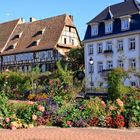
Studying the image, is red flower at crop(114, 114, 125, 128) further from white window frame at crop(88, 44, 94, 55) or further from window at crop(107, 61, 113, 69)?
white window frame at crop(88, 44, 94, 55)

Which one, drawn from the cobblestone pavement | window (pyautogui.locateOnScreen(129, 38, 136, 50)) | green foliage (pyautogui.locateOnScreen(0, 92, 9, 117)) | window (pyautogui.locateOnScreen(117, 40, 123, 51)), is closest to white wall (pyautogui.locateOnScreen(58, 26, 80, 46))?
window (pyautogui.locateOnScreen(117, 40, 123, 51))

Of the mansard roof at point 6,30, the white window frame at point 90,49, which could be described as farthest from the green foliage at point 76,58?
the mansard roof at point 6,30

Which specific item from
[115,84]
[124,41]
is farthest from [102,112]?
[124,41]

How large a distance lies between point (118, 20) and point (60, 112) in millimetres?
37764

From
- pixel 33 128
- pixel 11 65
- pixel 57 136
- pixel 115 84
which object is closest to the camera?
pixel 57 136

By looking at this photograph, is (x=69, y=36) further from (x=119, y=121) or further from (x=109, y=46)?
(x=119, y=121)

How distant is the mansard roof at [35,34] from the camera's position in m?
65.6

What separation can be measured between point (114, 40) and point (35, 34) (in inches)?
859

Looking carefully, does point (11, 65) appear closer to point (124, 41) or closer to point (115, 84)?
point (124, 41)

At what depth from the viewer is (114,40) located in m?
50.3

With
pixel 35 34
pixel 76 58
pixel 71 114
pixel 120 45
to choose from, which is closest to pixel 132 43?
pixel 120 45

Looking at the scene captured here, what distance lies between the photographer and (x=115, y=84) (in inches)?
921

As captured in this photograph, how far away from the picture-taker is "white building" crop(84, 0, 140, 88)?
47562 millimetres

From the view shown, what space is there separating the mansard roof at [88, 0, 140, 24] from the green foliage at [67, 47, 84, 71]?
6.08 meters
